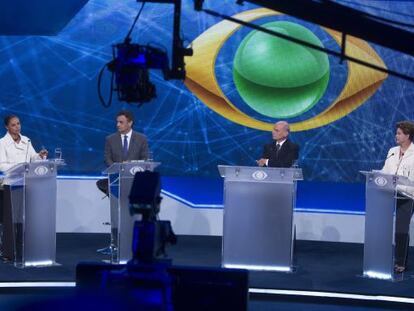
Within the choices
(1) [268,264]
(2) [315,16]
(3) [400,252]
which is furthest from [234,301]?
(3) [400,252]

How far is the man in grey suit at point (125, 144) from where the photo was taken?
30.9ft

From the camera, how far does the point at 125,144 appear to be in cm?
948

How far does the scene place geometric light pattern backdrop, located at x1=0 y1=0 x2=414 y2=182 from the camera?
35.1 feet

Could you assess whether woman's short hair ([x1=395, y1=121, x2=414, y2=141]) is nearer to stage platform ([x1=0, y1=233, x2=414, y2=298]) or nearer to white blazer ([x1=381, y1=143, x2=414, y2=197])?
white blazer ([x1=381, y1=143, x2=414, y2=197])

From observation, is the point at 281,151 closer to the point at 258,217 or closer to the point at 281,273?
the point at 258,217

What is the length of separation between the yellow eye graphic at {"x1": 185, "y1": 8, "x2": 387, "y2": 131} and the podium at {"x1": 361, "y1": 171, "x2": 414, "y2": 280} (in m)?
2.38

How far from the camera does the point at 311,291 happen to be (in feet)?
26.0

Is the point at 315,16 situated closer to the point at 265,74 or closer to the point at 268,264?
the point at 268,264

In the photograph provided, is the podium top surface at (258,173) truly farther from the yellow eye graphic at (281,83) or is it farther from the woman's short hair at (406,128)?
the yellow eye graphic at (281,83)

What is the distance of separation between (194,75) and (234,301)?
5.27 meters

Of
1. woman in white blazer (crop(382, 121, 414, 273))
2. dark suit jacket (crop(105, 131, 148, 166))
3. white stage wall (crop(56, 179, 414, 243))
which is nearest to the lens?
woman in white blazer (crop(382, 121, 414, 273))

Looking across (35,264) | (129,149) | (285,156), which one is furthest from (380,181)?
(35,264)

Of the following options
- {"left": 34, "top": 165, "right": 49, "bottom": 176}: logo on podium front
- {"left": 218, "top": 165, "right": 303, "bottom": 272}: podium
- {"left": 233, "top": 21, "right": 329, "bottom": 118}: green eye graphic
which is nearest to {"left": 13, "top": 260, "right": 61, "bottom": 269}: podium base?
{"left": 34, "top": 165, "right": 49, "bottom": 176}: logo on podium front

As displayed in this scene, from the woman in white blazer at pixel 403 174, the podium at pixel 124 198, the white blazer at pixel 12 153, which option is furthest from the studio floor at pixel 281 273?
the white blazer at pixel 12 153
